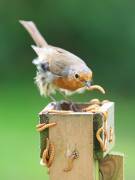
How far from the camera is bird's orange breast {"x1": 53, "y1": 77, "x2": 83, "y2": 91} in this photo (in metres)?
5.03

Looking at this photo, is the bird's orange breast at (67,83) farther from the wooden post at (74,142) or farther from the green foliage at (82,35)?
the green foliage at (82,35)

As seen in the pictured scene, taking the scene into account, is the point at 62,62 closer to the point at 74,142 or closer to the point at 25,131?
the point at 74,142

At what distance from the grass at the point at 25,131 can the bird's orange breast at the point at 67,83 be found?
2.96 metres

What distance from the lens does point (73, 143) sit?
4.04m

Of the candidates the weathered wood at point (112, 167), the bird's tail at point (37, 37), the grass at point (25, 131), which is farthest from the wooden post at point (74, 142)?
the grass at point (25, 131)

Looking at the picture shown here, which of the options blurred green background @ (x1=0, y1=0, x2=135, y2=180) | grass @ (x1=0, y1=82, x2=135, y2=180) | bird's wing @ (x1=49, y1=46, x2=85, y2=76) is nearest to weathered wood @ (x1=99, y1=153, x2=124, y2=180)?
bird's wing @ (x1=49, y1=46, x2=85, y2=76)

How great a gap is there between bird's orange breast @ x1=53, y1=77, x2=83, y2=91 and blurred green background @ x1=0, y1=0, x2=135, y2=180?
4790 mm

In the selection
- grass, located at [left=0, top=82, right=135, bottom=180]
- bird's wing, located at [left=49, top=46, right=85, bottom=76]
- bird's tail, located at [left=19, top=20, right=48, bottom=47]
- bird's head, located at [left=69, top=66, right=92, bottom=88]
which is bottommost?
grass, located at [left=0, top=82, right=135, bottom=180]

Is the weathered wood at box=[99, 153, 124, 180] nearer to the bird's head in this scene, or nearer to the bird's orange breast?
the bird's head

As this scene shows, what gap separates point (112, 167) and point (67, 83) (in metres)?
0.93

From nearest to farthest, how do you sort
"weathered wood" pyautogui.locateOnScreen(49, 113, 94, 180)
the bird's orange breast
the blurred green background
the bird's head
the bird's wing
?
"weathered wood" pyautogui.locateOnScreen(49, 113, 94, 180)
the bird's head
the bird's wing
the bird's orange breast
the blurred green background

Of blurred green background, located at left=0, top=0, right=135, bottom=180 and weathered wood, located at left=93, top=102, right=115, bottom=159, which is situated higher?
blurred green background, located at left=0, top=0, right=135, bottom=180

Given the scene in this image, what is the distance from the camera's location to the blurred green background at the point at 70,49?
11070 mm

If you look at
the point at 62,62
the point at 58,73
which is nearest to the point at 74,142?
the point at 62,62
